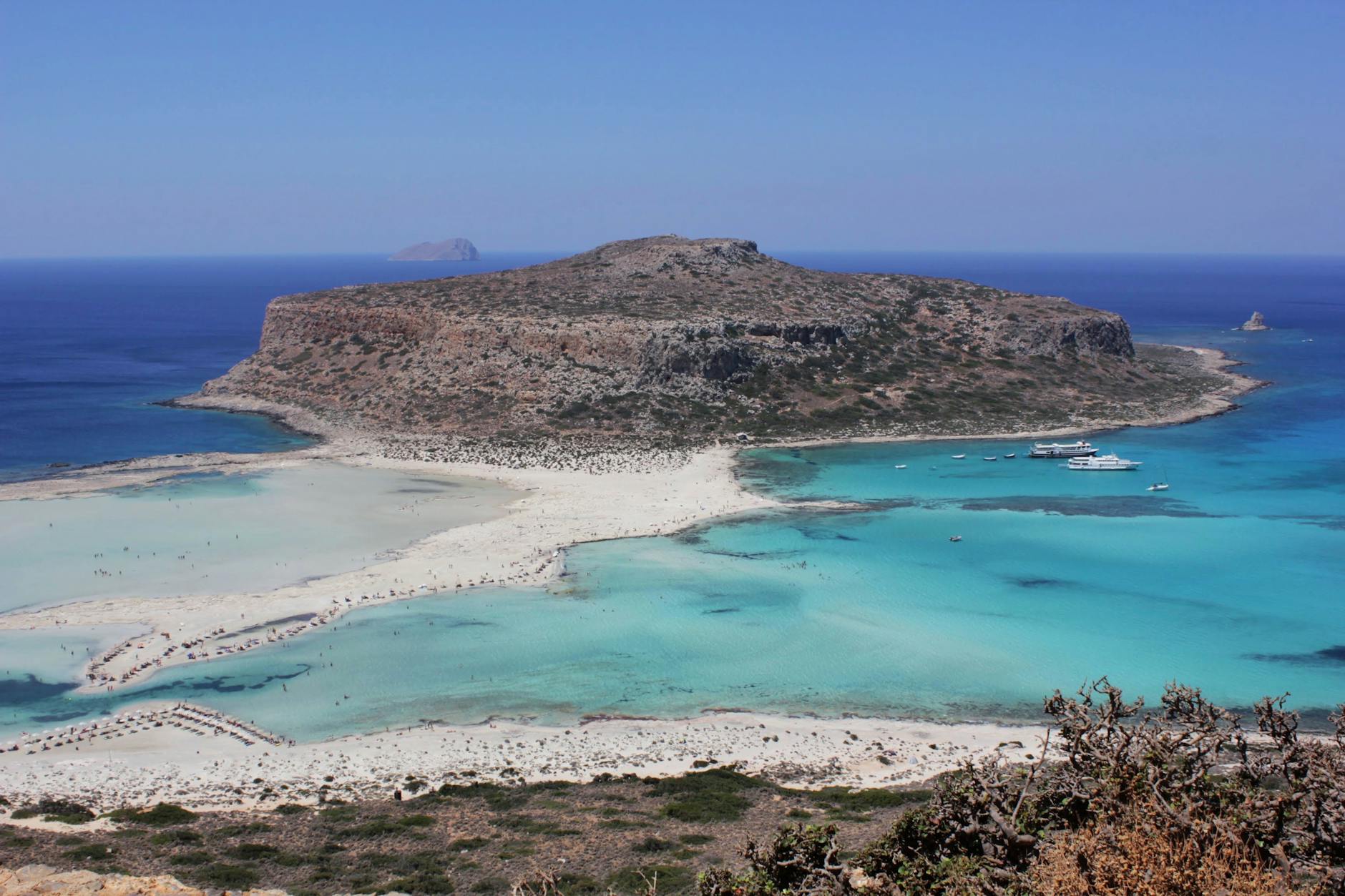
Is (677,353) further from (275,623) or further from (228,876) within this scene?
(228,876)

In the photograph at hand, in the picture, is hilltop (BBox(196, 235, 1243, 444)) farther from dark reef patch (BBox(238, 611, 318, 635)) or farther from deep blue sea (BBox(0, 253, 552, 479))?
dark reef patch (BBox(238, 611, 318, 635))

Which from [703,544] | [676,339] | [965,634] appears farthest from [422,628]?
[676,339]

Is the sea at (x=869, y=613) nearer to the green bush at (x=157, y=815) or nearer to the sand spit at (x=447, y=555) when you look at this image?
the sand spit at (x=447, y=555)

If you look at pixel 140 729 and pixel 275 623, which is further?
pixel 275 623

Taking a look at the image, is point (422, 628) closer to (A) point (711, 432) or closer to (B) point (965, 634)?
(B) point (965, 634)

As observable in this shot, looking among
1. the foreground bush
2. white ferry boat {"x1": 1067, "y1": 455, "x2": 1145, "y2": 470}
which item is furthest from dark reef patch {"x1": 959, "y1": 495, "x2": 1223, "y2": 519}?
the foreground bush

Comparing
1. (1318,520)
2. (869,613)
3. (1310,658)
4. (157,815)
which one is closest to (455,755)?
(157,815)

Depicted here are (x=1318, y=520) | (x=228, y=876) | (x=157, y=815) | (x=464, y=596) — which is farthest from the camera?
(x=1318, y=520)
